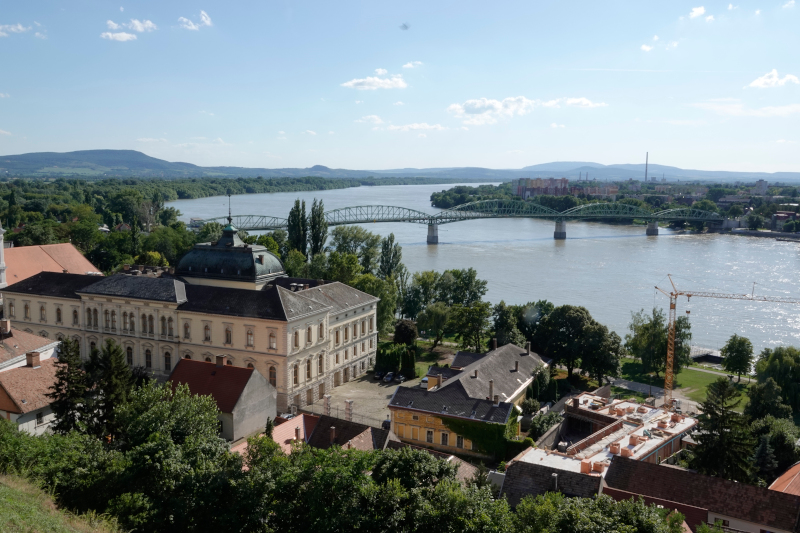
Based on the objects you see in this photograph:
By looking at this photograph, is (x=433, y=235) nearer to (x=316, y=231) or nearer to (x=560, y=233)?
(x=560, y=233)

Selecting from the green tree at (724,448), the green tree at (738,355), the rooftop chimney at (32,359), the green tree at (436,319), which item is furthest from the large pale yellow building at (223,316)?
the green tree at (738,355)

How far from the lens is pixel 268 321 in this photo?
29750 millimetres

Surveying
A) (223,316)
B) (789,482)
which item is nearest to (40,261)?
(223,316)

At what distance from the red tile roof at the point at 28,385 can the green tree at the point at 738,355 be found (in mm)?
33263

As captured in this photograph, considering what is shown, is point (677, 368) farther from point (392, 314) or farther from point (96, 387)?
point (96, 387)

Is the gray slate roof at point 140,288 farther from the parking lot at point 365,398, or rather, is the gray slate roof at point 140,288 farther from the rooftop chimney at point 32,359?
the parking lot at point 365,398

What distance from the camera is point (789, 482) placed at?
21156mm

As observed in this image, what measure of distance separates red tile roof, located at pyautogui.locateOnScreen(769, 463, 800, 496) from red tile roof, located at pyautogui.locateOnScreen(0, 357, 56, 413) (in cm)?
2393

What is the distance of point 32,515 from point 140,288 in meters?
23.4

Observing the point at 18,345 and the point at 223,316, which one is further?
the point at 223,316

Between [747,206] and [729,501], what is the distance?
151 meters

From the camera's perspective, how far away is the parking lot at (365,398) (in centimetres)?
2928

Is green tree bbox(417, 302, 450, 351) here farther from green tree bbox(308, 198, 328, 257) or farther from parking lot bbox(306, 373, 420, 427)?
green tree bbox(308, 198, 328, 257)

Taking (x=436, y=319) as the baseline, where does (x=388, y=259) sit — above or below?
above
